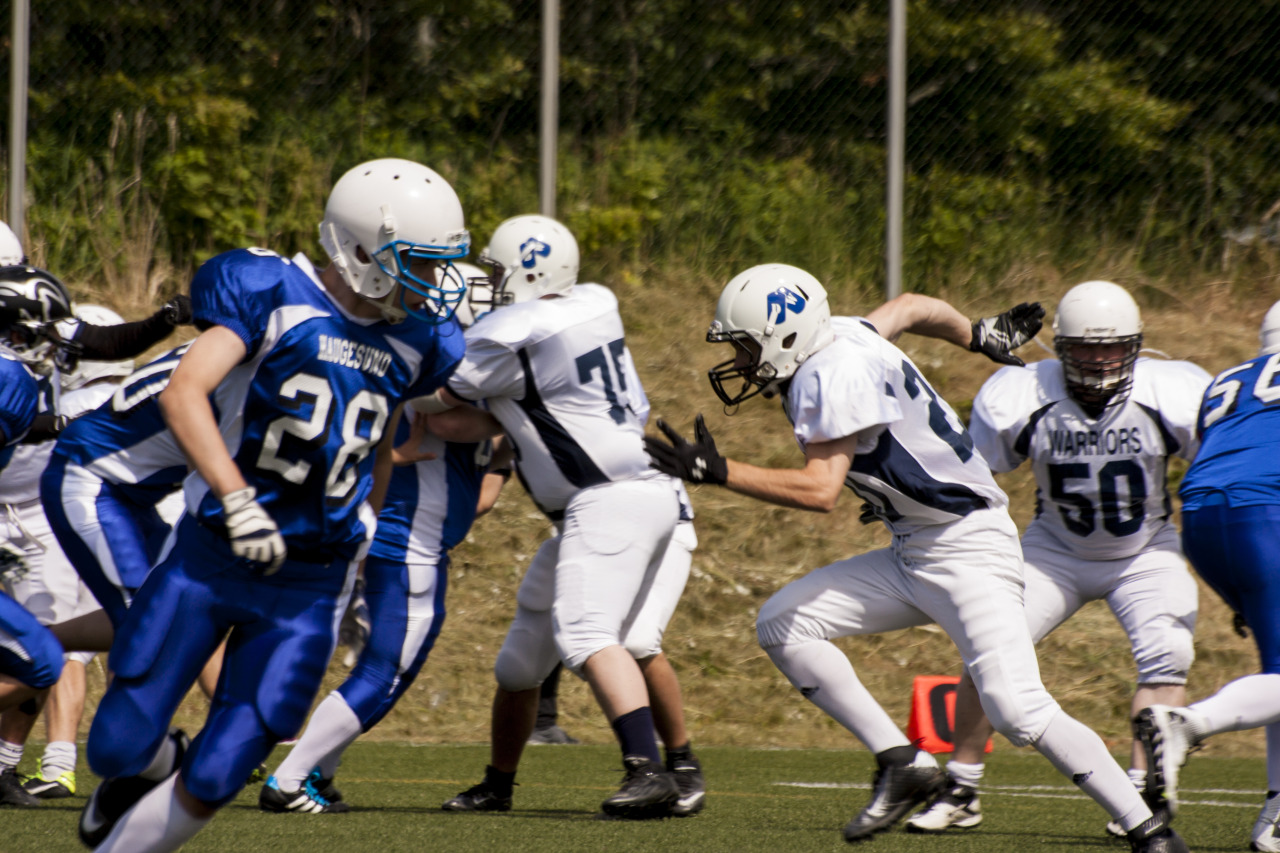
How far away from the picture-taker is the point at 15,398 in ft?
14.2

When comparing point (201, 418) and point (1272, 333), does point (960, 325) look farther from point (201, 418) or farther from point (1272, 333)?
point (201, 418)

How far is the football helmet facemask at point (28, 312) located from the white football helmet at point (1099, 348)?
3315 millimetres

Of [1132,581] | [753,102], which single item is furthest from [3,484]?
[753,102]

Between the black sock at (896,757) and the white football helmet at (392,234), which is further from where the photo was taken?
the black sock at (896,757)

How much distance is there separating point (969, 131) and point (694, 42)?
2.07 metres

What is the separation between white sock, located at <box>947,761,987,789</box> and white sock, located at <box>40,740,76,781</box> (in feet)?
9.79

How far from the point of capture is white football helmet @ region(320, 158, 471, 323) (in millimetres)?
3359

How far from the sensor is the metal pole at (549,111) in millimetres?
10078

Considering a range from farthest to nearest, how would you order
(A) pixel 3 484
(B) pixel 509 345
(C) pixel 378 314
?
(A) pixel 3 484, (B) pixel 509 345, (C) pixel 378 314

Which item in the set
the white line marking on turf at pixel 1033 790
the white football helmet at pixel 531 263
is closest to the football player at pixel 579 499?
the white football helmet at pixel 531 263

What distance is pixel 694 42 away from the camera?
11203mm

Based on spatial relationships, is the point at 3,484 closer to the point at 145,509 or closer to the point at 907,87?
the point at 145,509

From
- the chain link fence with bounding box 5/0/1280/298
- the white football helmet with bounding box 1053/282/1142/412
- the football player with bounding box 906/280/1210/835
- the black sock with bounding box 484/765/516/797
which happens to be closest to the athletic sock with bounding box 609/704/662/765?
the black sock with bounding box 484/765/516/797

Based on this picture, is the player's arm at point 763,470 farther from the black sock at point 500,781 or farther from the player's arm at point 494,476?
the black sock at point 500,781
